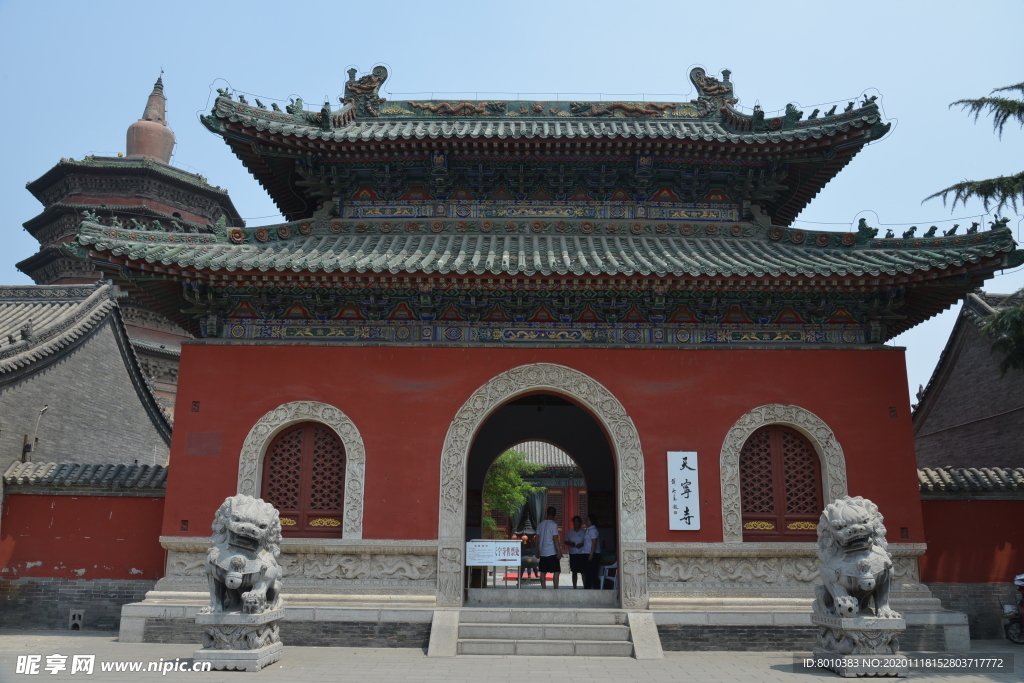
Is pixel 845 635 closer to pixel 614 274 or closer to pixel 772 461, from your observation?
pixel 772 461

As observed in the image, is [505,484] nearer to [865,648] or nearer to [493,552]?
[493,552]

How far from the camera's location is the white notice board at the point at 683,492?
10.2 metres

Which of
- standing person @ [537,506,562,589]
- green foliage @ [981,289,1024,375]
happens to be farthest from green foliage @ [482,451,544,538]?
green foliage @ [981,289,1024,375]

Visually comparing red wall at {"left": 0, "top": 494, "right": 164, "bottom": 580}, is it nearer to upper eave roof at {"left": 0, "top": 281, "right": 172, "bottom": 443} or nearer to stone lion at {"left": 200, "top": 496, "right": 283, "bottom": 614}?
upper eave roof at {"left": 0, "top": 281, "right": 172, "bottom": 443}

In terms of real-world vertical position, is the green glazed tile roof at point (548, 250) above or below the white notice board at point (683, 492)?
above

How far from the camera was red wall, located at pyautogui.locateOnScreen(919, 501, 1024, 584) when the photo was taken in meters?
10.6

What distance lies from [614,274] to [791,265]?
8.66 ft

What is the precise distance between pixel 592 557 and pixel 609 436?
283 cm

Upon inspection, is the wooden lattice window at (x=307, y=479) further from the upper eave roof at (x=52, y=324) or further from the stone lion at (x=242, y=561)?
the upper eave roof at (x=52, y=324)

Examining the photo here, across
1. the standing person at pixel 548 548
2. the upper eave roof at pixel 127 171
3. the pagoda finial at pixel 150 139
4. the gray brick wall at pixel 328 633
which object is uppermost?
the pagoda finial at pixel 150 139

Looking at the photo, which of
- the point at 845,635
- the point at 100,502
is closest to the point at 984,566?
the point at 845,635

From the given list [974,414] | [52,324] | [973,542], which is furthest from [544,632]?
[974,414]

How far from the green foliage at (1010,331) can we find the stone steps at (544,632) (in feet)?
19.7

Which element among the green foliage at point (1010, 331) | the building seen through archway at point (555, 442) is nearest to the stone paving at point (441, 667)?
the green foliage at point (1010, 331)
